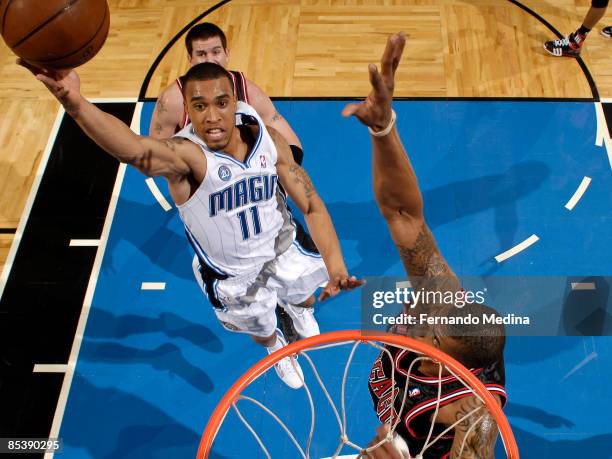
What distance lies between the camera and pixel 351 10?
7098mm

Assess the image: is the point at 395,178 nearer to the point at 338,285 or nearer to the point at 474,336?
the point at 474,336

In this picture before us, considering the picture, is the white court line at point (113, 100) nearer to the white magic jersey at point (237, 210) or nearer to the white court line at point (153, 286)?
the white court line at point (153, 286)

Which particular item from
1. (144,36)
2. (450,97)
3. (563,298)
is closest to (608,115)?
(450,97)

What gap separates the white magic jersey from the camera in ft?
12.8

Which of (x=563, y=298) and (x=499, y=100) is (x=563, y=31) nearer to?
(x=499, y=100)

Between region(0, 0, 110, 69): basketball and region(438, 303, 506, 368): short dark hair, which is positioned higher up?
region(0, 0, 110, 69): basketball

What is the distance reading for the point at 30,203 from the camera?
579cm

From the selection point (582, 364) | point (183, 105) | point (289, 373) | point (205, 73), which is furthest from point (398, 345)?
point (183, 105)

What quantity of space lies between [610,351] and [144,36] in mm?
5012

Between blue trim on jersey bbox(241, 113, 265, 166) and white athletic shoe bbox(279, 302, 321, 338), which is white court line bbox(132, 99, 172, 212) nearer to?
white athletic shoe bbox(279, 302, 321, 338)

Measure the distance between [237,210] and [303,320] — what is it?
3.81 ft

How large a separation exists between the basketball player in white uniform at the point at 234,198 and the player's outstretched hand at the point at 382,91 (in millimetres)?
1320

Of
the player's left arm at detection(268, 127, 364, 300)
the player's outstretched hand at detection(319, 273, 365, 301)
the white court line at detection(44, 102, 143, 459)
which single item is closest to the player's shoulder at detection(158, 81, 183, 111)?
the player's left arm at detection(268, 127, 364, 300)

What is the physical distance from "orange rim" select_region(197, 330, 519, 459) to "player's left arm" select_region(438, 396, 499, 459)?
0.16ft
